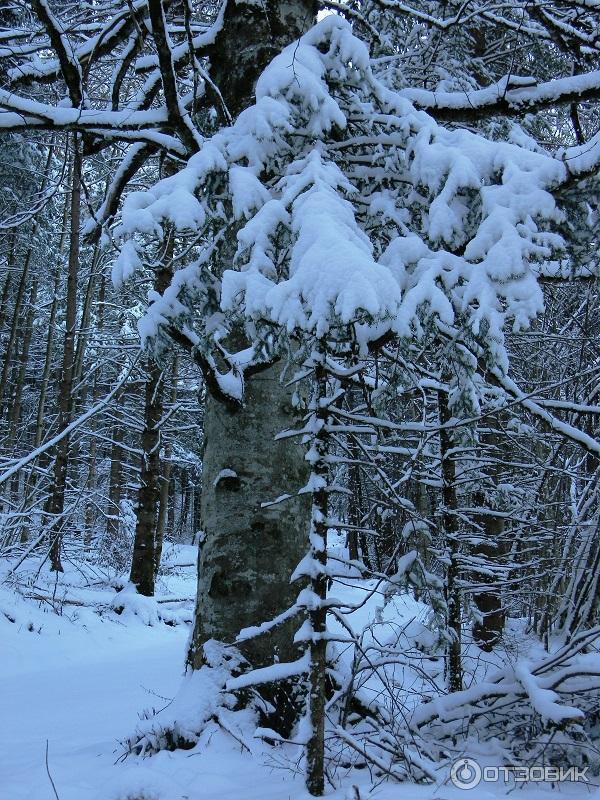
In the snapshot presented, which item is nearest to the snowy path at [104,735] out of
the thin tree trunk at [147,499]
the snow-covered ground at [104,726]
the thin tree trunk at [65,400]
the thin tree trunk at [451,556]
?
the snow-covered ground at [104,726]

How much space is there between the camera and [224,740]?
360 centimetres

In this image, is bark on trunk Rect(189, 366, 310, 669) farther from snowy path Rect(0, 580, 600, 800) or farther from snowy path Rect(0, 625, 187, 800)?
snowy path Rect(0, 625, 187, 800)

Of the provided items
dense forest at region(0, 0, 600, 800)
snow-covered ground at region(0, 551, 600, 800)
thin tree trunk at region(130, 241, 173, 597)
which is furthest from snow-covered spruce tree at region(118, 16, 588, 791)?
thin tree trunk at region(130, 241, 173, 597)

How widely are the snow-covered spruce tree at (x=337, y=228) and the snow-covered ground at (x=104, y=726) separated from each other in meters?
0.65

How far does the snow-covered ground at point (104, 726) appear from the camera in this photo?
3080 mm

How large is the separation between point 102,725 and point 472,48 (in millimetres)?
8437

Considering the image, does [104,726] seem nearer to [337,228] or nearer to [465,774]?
[465,774]

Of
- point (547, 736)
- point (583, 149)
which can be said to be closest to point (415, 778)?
point (547, 736)

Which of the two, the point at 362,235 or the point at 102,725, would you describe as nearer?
the point at 362,235

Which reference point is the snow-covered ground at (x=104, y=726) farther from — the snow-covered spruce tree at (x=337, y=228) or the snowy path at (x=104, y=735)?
the snow-covered spruce tree at (x=337, y=228)

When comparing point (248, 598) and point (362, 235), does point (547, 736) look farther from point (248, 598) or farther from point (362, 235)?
point (362, 235)

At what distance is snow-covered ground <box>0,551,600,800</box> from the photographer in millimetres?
3080

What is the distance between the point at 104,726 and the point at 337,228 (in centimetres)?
464
